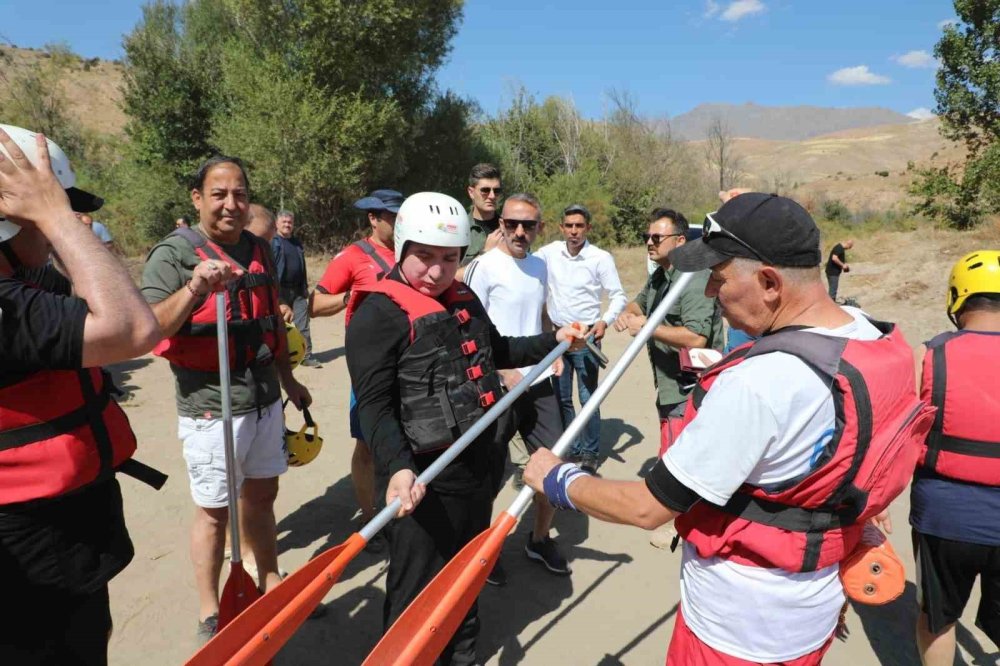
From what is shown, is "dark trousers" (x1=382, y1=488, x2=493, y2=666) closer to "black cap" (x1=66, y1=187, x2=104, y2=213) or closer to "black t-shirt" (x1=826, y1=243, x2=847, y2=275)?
"black cap" (x1=66, y1=187, x2=104, y2=213)

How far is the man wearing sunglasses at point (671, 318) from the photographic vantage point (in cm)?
422

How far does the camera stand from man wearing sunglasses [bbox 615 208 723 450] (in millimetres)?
4223

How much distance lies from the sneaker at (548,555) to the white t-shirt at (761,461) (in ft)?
8.08

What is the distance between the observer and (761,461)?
1614 millimetres

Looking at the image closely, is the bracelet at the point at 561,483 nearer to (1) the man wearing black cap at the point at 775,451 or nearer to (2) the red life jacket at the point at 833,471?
(1) the man wearing black cap at the point at 775,451

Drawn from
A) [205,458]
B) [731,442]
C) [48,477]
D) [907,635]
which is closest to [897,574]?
[731,442]

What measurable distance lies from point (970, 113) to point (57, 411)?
2579cm

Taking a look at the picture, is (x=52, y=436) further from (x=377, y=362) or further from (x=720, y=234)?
(x=720, y=234)

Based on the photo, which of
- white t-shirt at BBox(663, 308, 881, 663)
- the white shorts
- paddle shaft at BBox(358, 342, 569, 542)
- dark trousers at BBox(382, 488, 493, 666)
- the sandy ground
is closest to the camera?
white t-shirt at BBox(663, 308, 881, 663)

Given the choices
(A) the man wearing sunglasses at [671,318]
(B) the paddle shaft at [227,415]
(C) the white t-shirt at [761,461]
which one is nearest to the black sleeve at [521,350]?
(A) the man wearing sunglasses at [671,318]

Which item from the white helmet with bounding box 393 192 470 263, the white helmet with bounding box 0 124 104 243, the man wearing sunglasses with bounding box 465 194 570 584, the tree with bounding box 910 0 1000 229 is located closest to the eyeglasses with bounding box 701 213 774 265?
the white helmet with bounding box 393 192 470 263

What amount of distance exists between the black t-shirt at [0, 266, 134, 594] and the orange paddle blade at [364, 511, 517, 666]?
101cm

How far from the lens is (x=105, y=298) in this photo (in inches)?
62.7

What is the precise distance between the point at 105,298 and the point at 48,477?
0.72 meters
